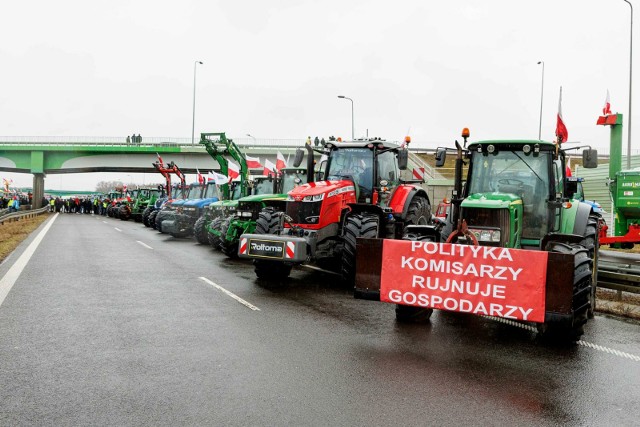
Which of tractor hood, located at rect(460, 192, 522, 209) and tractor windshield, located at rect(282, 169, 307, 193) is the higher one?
tractor windshield, located at rect(282, 169, 307, 193)

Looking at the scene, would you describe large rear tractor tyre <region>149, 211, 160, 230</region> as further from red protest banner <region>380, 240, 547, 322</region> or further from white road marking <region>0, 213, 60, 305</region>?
red protest banner <region>380, 240, 547, 322</region>

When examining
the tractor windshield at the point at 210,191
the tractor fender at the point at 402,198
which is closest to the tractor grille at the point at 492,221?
the tractor fender at the point at 402,198

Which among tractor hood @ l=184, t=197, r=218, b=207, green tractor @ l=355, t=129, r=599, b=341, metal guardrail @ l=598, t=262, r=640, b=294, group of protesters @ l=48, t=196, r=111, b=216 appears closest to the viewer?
green tractor @ l=355, t=129, r=599, b=341

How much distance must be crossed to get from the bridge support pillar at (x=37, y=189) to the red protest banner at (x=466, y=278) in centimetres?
5716

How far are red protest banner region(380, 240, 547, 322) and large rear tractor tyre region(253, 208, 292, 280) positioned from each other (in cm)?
428

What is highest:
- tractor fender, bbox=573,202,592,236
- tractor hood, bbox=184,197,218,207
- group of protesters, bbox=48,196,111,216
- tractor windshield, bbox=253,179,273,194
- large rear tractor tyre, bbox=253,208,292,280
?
tractor windshield, bbox=253,179,273,194

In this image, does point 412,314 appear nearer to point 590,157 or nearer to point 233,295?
point 233,295

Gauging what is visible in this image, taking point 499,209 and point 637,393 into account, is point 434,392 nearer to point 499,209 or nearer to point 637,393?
point 637,393

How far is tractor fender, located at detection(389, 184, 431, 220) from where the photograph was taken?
12305 millimetres

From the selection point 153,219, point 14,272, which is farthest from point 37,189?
point 14,272

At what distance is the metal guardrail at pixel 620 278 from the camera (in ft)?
30.4

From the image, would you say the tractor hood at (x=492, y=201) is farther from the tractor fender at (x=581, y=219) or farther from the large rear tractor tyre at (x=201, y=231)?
the large rear tractor tyre at (x=201, y=231)

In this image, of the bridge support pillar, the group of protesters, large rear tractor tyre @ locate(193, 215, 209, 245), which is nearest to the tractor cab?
large rear tractor tyre @ locate(193, 215, 209, 245)

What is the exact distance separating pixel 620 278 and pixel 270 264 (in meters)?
6.35
